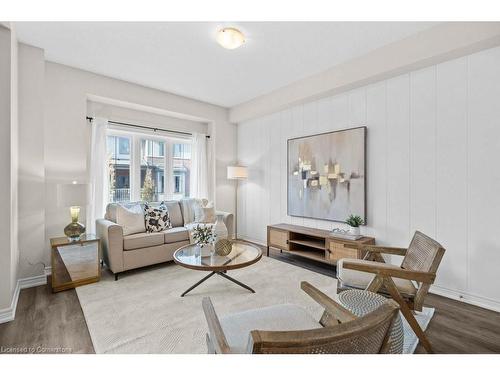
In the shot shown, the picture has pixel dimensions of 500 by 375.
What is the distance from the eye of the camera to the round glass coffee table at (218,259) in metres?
2.26

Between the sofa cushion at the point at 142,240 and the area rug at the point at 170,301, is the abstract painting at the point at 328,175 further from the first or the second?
the sofa cushion at the point at 142,240

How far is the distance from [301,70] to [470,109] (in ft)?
6.30

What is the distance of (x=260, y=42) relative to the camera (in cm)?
269

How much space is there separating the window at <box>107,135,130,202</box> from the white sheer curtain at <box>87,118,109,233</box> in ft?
0.83

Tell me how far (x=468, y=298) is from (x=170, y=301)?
9.52 feet

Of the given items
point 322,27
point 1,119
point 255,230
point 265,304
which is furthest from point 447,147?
point 1,119

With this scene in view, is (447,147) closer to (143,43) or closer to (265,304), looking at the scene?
(265,304)

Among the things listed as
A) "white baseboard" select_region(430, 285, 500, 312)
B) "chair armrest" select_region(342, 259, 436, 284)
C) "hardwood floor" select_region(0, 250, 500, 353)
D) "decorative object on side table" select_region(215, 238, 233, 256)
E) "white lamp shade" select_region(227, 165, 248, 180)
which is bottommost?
"hardwood floor" select_region(0, 250, 500, 353)

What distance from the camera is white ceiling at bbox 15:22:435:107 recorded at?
243 cm

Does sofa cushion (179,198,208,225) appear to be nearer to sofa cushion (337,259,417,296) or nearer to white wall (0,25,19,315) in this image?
white wall (0,25,19,315)

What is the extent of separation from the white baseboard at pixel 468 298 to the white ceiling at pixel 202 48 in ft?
8.72

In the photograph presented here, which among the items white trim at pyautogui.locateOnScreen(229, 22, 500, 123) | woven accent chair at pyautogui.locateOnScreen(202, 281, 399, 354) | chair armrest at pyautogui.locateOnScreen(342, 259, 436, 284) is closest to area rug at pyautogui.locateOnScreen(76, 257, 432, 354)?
chair armrest at pyautogui.locateOnScreen(342, 259, 436, 284)

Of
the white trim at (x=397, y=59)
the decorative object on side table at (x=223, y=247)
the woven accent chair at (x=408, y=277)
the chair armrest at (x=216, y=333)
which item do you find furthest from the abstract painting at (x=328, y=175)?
the chair armrest at (x=216, y=333)

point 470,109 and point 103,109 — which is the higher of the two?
point 103,109
